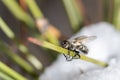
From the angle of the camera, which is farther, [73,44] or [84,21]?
[84,21]

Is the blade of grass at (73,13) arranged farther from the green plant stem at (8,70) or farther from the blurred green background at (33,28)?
the green plant stem at (8,70)

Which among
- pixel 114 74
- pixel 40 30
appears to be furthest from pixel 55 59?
pixel 114 74

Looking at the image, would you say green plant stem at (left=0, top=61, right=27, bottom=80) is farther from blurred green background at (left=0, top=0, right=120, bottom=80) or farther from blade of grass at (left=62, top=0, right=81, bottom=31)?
blade of grass at (left=62, top=0, right=81, bottom=31)

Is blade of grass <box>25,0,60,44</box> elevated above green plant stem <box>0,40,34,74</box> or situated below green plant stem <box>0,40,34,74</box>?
above

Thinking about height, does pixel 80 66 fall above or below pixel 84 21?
below

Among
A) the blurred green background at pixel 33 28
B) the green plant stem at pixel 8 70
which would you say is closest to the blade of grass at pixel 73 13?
the blurred green background at pixel 33 28

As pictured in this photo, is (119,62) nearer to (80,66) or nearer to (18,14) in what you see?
(80,66)

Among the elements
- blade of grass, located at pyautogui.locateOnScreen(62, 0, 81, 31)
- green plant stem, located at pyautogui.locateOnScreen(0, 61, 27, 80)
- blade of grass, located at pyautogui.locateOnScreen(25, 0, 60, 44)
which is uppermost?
blade of grass, located at pyautogui.locateOnScreen(62, 0, 81, 31)

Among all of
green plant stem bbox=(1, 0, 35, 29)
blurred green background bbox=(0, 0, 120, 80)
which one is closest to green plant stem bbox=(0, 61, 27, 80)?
blurred green background bbox=(0, 0, 120, 80)
